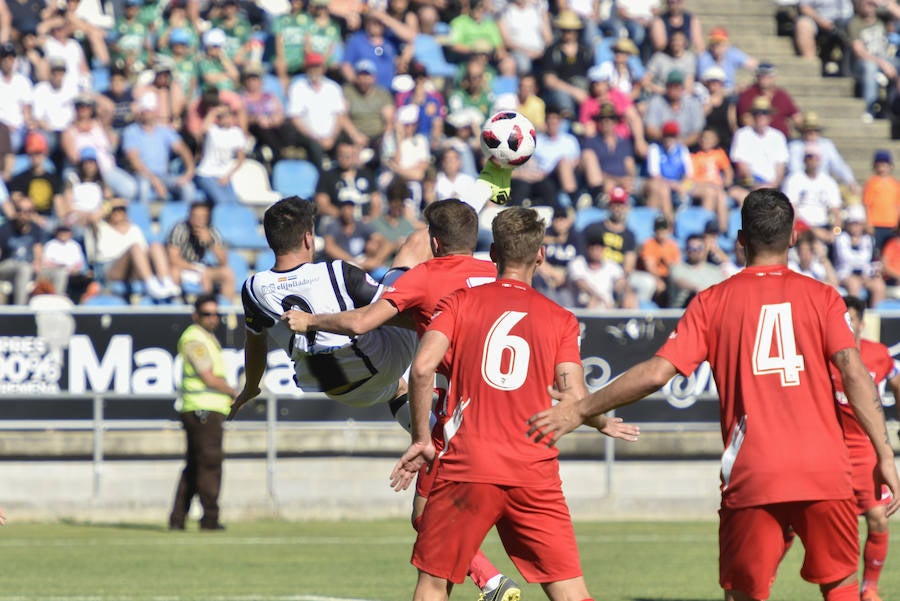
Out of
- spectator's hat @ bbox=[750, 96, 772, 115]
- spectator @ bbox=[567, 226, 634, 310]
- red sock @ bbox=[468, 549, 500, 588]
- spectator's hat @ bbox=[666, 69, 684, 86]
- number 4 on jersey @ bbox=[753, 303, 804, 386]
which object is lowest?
red sock @ bbox=[468, 549, 500, 588]

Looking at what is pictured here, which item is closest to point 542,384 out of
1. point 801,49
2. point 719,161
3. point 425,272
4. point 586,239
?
point 425,272

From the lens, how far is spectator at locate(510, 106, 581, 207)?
21.6m

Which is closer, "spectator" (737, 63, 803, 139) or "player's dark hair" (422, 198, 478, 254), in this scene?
"player's dark hair" (422, 198, 478, 254)

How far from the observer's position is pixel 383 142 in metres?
21.9

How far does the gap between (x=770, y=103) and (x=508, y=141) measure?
15.6m

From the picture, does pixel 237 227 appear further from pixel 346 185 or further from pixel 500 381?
pixel 500 381

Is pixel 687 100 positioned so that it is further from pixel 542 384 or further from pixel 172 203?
pixel 542 384

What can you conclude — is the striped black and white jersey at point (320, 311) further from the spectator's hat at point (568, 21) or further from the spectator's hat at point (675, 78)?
the spectator's hat at point (568, 21)

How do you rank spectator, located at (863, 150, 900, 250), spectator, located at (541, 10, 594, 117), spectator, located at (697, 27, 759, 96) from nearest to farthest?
1. spectator, located at (863, 150, 900, 250)
2. spectator, located at (541, 10, 594, 117)
3. spectator, located at (697, 27, 759, 96)

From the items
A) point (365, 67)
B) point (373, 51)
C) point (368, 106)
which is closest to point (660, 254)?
point (368, 106)

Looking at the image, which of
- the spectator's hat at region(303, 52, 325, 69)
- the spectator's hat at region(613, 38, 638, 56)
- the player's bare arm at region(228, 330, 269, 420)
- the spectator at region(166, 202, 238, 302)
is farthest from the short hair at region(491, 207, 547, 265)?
the spectator's hat at region(613, 38, 638, 56)

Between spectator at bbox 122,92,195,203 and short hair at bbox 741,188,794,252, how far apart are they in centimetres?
1432

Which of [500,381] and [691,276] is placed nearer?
[500,381]

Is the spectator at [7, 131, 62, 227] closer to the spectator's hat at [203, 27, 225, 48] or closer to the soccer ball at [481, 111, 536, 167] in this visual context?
the spectator's hat at [203, 27, 225, 48]
